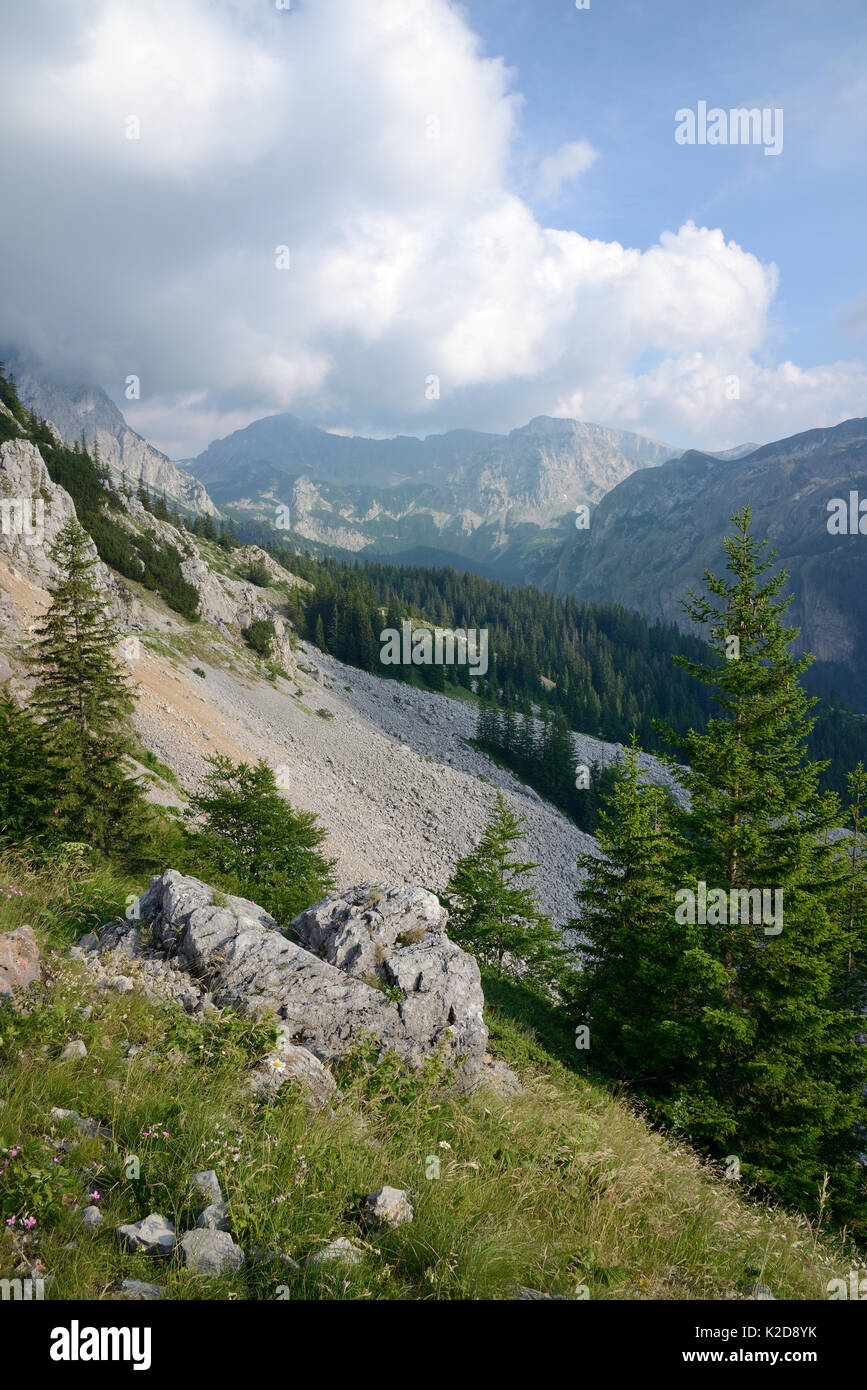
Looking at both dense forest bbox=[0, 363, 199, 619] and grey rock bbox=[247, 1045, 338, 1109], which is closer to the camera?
grey rock bbox=[247, 1045, 338, 1109]

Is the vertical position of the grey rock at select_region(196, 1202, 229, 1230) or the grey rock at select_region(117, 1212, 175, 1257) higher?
the grey rock at select_region(117, 1212, 175, 1257)

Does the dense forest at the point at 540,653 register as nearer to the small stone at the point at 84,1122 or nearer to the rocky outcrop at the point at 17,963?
the rocky outcrop at the point at 17,963

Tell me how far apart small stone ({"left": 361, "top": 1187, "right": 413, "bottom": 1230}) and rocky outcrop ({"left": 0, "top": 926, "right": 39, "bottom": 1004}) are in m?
3.36

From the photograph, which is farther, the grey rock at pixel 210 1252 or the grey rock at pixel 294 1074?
the grey rock at pixel 294 1074

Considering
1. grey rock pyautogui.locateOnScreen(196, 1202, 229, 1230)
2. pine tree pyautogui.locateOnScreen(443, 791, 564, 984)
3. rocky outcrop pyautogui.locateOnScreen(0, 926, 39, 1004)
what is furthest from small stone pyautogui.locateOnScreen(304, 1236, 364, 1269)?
pine tree pyautogui.locateOnScreen(443, 791, 564, 984)

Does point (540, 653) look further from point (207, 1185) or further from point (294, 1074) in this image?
point (207, 1185)

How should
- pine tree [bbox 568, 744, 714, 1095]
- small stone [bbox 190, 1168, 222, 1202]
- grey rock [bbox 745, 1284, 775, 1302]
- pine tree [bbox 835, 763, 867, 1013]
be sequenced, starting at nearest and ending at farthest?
small stone [bbox 190, 1168, 222, 1202]
grey rock [bbox 745, 1284, 775, 1302]
pine tree [bbox 568, 744, 714, 1095]
pine tree [bbox 835, 763, 867, 1013]

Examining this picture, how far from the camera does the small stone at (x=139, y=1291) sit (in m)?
2.73

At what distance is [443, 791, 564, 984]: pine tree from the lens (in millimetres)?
20047

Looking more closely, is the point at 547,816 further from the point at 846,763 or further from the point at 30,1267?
the point at 846,763

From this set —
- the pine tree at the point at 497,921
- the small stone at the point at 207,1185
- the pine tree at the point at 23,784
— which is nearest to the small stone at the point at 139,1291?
the small stone at the point at 207,1185

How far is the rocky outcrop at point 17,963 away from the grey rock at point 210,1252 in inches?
114

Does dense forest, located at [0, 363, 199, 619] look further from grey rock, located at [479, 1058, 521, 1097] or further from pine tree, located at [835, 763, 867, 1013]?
grey rock, located at [479, 1058, 521, 1097]
